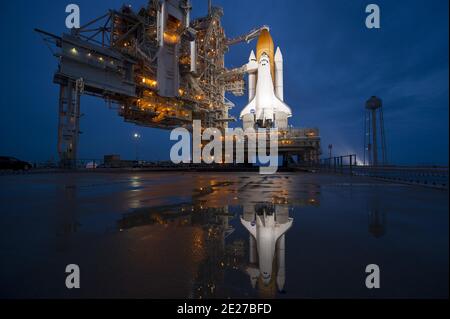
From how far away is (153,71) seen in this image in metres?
36.0

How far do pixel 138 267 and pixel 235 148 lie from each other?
4239 cm

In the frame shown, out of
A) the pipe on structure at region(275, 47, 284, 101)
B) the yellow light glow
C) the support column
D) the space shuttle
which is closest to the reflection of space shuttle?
the space shuttle

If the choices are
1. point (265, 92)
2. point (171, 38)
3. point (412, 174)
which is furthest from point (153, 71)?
point (412, 174)

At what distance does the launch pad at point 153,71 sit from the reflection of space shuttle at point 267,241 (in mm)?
30637

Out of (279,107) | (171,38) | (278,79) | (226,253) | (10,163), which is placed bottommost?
(226,253)

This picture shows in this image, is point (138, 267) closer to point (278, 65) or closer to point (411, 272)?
point (411, 272)

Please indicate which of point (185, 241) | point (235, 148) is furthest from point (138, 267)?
point (235, 148)

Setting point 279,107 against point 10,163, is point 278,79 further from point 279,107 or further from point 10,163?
point 10,163

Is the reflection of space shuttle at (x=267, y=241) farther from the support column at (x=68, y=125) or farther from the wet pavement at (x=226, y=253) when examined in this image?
the support column at (x=68, y=125)

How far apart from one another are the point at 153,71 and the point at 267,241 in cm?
3924

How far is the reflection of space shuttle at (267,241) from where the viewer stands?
1922 mm

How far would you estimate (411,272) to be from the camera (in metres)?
1.87

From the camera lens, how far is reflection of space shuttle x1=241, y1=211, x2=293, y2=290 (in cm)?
192

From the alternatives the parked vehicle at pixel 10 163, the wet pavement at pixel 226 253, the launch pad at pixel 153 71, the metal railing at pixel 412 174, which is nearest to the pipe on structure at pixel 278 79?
the launch pad at pixel 153 71
